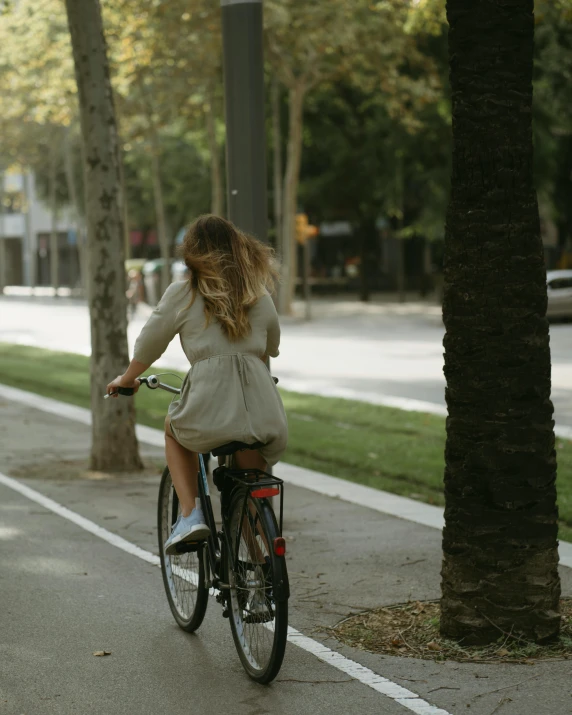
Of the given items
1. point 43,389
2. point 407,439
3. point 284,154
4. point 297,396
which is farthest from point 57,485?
point 284,154

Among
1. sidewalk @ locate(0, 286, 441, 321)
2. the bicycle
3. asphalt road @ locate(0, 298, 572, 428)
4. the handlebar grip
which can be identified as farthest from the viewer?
sidewalk @ locate(0, 286, 441, 321)

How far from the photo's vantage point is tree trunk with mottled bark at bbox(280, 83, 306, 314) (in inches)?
1400

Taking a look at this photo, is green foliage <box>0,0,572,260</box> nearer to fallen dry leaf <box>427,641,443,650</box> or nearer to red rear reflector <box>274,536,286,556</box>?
fallen dry leaf <box>427,641,443,650</box>

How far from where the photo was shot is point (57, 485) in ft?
33.1

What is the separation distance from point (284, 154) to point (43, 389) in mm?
28048

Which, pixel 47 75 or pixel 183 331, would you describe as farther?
pixel 47 75

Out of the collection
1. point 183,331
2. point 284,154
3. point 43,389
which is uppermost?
point 284,154

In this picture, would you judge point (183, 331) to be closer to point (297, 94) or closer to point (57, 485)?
point (57, 485)

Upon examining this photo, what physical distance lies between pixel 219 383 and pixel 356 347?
72.9 ft

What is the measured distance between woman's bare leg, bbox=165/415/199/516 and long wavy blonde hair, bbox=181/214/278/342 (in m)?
0.55

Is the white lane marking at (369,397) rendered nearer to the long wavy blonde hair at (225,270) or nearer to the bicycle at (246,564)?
the bicycle at (246,564)

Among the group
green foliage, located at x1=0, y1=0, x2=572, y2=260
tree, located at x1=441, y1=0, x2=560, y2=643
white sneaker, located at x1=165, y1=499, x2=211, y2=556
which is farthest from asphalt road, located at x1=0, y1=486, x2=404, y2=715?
green foliage, located at x1=0, y1=0, x2=572, y2=260

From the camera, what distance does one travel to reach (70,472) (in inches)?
424

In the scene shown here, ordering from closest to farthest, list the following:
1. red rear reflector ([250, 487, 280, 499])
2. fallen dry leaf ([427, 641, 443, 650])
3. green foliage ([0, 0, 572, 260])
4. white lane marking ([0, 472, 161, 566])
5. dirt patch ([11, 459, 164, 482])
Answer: red rear reflector ([250, 487, 280, 499]), fallen dry leaf ([427, 641, 443, 650]), white lane marking ([0, 472, 161, 566]), dirt patch ([11, 459, 164, 482]), green foliage ([0, 0, 572, 260])
